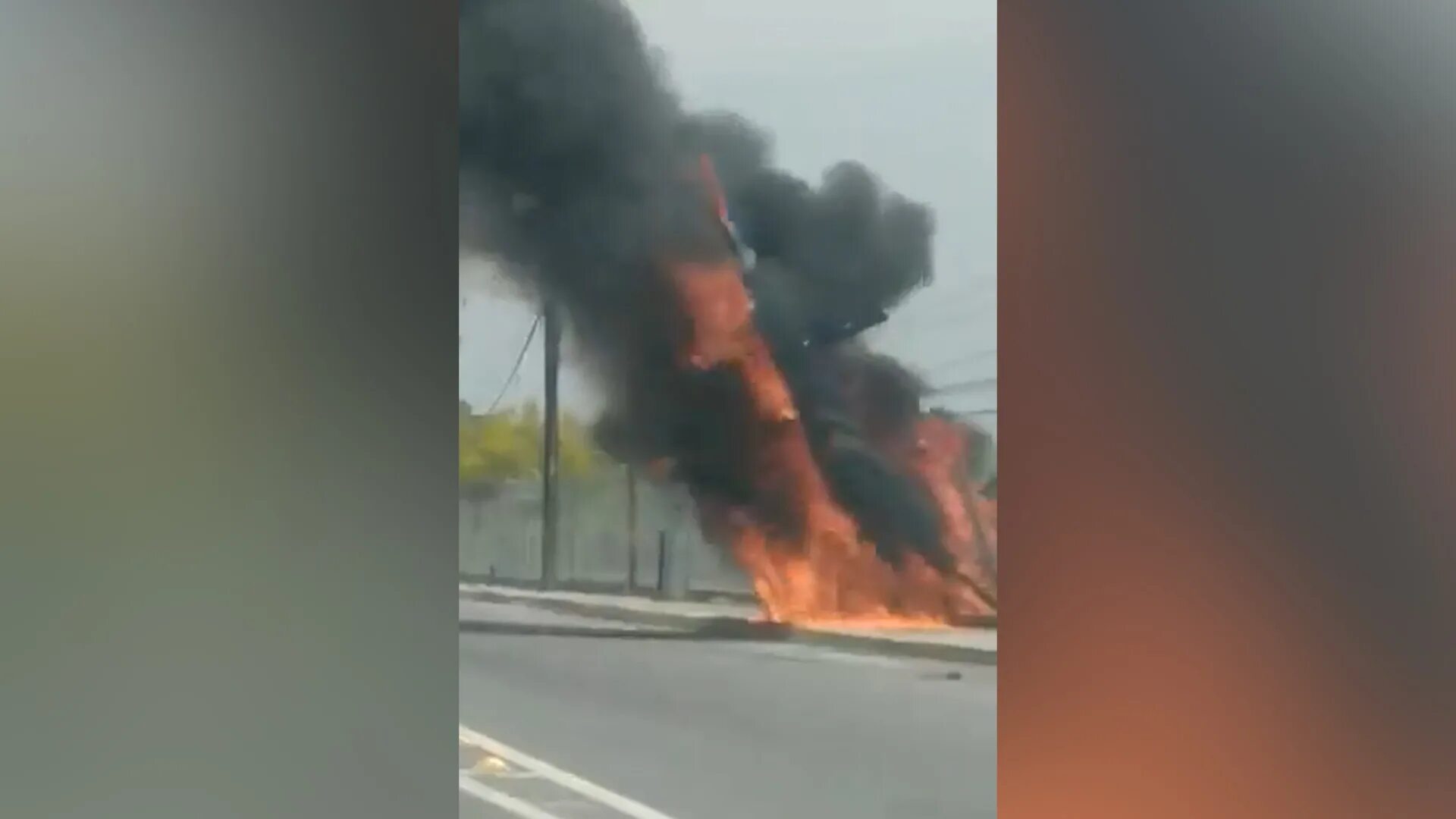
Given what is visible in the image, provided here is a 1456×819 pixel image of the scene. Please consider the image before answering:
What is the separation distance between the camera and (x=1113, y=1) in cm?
164

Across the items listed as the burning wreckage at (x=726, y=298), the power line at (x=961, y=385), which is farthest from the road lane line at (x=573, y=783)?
the power line at (x=961, y=385)

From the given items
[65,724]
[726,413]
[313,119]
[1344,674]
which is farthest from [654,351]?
[1344,674]

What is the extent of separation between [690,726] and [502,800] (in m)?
0.35

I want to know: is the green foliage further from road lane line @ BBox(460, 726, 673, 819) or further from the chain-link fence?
road lane line @ BBox(460, 726, 673, 819)

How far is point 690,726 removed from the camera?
7.22 feet

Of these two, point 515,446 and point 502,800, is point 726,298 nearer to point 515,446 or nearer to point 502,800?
point 515,446

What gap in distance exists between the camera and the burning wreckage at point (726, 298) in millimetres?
2150

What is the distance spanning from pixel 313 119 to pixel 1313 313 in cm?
144

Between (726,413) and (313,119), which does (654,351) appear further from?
(313,119)

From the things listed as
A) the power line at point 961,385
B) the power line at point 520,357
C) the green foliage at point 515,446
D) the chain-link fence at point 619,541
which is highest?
the power line at point 520,357

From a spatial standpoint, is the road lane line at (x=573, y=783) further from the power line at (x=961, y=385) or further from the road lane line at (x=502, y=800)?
the power line at (x=961, y=385)

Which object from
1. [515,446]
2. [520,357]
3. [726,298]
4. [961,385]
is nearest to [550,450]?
[515,446]

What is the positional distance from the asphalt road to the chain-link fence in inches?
3.6

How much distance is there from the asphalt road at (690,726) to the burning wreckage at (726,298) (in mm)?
120
